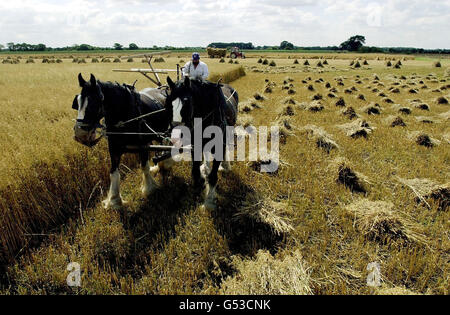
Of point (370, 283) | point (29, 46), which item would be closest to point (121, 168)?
point (370, 283)

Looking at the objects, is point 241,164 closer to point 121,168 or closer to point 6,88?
point 121,168

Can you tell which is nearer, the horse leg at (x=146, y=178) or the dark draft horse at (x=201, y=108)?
the dark draft horse at (x=201, y=108)

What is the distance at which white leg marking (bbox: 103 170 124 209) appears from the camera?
4.34m

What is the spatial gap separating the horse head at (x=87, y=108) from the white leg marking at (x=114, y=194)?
0.99 metres

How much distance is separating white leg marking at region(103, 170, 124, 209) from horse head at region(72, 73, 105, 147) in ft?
3.24

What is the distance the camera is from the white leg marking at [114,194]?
14.3 ft

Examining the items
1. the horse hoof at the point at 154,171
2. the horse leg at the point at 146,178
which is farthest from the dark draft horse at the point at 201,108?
the horse hoof at the point at 154,171

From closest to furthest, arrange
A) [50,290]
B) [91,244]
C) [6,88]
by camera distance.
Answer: [50,290] → [91,244] → [6,88]

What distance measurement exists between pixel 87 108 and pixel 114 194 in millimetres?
1664

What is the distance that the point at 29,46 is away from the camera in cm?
8888

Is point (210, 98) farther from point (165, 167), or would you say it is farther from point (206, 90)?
point (165, 167)

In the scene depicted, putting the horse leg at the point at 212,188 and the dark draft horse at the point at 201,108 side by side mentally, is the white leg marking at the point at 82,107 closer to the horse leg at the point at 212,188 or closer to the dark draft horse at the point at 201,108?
the dark draft horse at the point at 201,108

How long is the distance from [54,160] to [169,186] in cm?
213

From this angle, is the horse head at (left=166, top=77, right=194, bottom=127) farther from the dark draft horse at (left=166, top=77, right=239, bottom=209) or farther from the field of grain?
the field of grain
